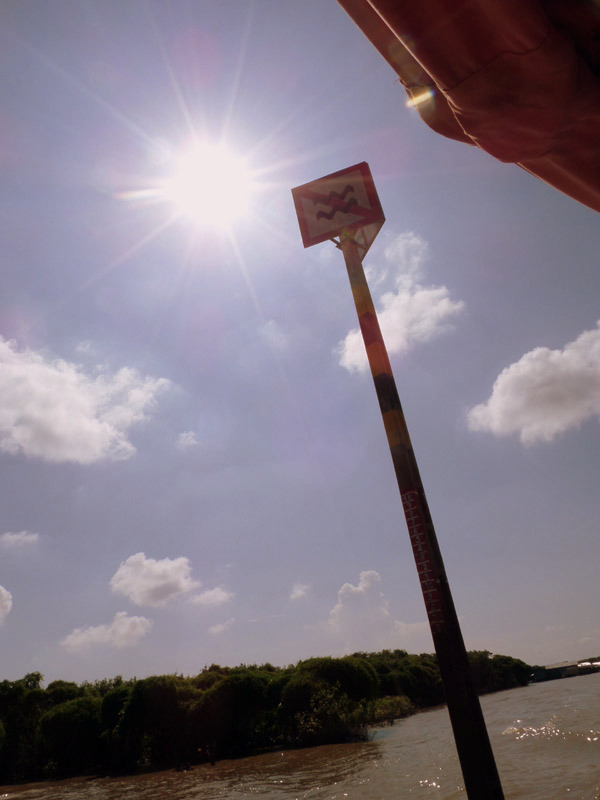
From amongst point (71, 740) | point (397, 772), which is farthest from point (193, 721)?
point (397, 772)

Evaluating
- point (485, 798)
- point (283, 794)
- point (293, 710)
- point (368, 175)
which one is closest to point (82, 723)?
Result: point (293, 710)

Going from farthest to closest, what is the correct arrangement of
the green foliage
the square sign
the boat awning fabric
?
the green foliage < the square sign < the boat awning fabric

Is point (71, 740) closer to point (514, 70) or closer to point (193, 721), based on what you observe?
point (193, 721)

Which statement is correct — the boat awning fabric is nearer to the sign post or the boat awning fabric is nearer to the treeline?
the sign post

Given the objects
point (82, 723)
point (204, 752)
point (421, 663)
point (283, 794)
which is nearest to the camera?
point (283, 794)

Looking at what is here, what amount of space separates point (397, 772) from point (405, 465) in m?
15.9

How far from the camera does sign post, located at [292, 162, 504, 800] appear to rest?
5238 mm

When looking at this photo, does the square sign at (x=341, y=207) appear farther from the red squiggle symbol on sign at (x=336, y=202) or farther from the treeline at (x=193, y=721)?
the treeline at (x=193, y=721)

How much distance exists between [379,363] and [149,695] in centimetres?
2582

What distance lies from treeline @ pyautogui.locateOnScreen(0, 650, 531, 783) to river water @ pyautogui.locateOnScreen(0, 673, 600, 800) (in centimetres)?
138

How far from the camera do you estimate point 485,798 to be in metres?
4.96

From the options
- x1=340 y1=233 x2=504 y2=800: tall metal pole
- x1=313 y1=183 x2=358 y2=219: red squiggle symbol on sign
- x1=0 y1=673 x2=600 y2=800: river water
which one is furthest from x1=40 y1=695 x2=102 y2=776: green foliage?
x1=313 y1=183 x2=358 y2=219: red squiggle symbol on sign

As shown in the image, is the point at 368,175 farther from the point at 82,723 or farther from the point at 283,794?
the point at 82,723

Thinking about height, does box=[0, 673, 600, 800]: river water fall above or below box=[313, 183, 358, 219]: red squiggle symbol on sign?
below
